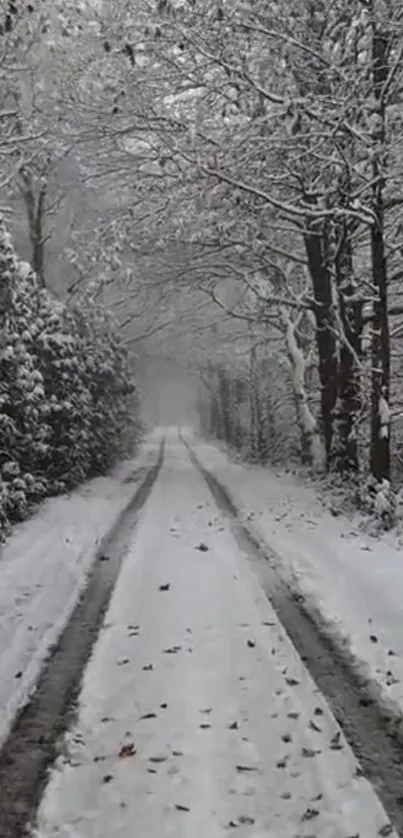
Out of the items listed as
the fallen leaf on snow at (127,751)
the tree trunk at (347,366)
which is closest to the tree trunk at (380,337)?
the tree trunk at (347,366)

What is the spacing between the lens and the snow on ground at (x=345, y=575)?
7113mm

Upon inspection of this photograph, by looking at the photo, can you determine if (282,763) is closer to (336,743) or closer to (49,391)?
(336,743)

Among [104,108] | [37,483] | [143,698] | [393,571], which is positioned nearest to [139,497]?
[37,483]

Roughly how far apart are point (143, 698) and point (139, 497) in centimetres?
1350

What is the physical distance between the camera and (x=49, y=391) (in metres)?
20.2

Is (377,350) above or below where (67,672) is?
above

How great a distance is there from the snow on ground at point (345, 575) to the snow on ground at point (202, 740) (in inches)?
23.4

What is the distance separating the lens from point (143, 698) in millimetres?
6250

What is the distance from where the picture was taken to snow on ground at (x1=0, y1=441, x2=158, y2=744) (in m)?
7.04

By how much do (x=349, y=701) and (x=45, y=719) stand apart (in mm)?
2234

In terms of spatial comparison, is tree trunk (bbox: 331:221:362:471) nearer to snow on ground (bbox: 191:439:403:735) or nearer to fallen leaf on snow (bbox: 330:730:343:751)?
snow on ground (bbox: 191:439:403:735)

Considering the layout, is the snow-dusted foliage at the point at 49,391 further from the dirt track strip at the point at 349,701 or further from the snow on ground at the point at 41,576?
the dirt track strip at the point at 349,701

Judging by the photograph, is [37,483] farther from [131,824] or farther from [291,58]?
[131,824]

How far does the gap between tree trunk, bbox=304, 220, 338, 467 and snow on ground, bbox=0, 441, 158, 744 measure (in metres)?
5.62
